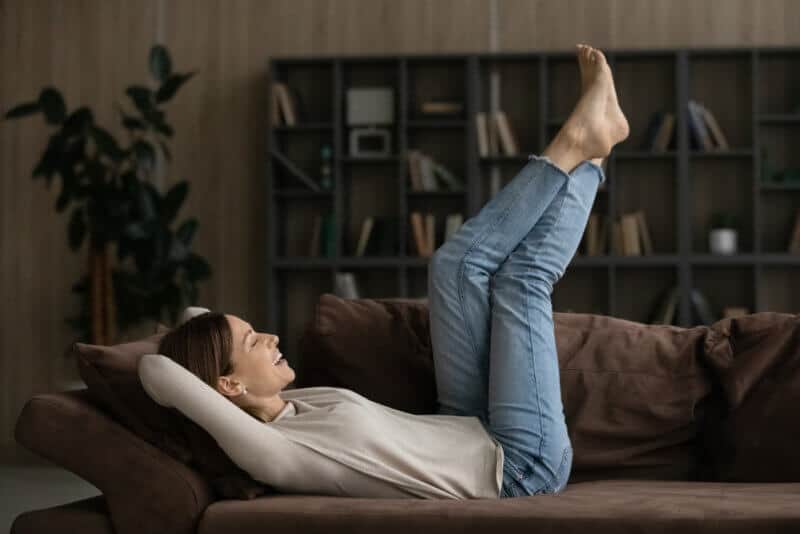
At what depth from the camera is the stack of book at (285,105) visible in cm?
595

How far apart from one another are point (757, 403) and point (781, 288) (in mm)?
3640

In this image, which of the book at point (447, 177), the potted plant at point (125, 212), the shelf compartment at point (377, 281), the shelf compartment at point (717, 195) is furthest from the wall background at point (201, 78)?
the shelf compartment at point (717, 195)

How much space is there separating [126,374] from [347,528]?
55cm

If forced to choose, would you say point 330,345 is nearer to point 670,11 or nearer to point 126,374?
point 126,374

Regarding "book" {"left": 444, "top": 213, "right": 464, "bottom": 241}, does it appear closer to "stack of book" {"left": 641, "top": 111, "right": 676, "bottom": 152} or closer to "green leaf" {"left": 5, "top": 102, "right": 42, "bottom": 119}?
"stack of book" {"left": 641, "top": 111, "right": 676, "bottom": 152}

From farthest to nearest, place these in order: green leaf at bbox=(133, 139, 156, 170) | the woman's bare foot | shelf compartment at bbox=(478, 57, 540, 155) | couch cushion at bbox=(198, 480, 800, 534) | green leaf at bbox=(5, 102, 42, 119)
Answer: shelf compartment at bbox=(478, 57, 540, 155)
green leaf at bbox=(133, 139, 156, 170)
green leaf at bbox=(5, 102, 42, 119)
the woman's bare foot
couch cushion at bbox=(198, 480, 800, 534)

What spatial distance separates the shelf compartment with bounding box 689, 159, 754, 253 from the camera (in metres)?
5.90

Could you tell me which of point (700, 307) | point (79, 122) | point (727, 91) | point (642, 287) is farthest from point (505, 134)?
point (79, 122)

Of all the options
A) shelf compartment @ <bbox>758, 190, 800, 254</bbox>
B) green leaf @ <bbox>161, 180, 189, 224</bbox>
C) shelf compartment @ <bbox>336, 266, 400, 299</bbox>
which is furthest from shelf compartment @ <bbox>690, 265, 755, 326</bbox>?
green leaf @ <bbox>161, 180, 189, 224</bbox>

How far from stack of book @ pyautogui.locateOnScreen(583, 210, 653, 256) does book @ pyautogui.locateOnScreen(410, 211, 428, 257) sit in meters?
0.84

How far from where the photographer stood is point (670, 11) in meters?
5.98

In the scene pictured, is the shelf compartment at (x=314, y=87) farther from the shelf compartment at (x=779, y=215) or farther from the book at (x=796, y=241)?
the book at (x=796, y=241)

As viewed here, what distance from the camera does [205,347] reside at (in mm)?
2240

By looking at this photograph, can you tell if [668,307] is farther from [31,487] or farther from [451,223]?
[31,487]
